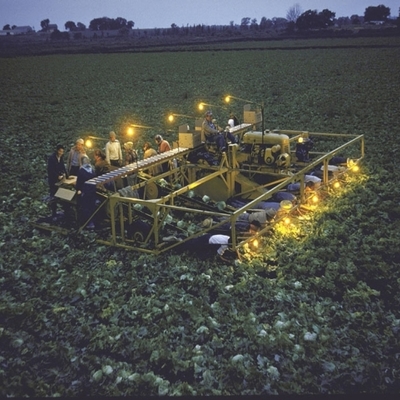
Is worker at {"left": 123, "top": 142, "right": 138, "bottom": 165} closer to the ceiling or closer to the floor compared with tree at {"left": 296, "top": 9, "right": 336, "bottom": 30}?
closer to the floor

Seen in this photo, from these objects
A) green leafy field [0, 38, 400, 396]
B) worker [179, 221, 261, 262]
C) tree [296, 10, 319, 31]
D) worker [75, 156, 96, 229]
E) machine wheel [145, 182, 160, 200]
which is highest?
tree [296, 10, 319, 31]

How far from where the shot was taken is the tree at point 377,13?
138 m

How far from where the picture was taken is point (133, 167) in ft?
39.4

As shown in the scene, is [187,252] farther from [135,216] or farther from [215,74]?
[215,74]

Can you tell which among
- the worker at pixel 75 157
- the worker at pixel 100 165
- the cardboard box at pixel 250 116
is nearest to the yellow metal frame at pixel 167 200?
the worker at pixel 100 165

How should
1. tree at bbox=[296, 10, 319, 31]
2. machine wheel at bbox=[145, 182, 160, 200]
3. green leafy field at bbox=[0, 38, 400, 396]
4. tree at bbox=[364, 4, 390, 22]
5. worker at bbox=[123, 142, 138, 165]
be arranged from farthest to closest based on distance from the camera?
tree at bbox=[364, 4, 390, 22], tree at bbox=[296, 10, 319, 31], worker at bbox=[123, 142, 138, 165], machine wheel at bbox=[145, 182, 160, 200], green leafy field at bbox=[0, 38, 400, 396]

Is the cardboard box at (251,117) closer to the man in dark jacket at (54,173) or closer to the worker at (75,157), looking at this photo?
the worker at (75,157)

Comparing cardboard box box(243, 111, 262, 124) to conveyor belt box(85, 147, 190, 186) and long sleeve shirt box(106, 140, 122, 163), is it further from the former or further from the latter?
long sleeve shirt box(106, 140, 122, 163)

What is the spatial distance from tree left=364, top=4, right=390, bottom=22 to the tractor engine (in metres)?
141

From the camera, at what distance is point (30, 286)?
920cm

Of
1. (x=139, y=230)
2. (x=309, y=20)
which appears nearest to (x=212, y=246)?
(x=139, y=230)

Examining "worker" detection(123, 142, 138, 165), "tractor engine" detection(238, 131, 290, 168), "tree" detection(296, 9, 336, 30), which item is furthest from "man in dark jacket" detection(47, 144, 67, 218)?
"tree" detection(296, 9, 336, 30)

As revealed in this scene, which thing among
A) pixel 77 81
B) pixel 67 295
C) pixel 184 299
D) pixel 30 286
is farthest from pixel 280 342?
pixel 77 81

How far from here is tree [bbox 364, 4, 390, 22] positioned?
451 feet
